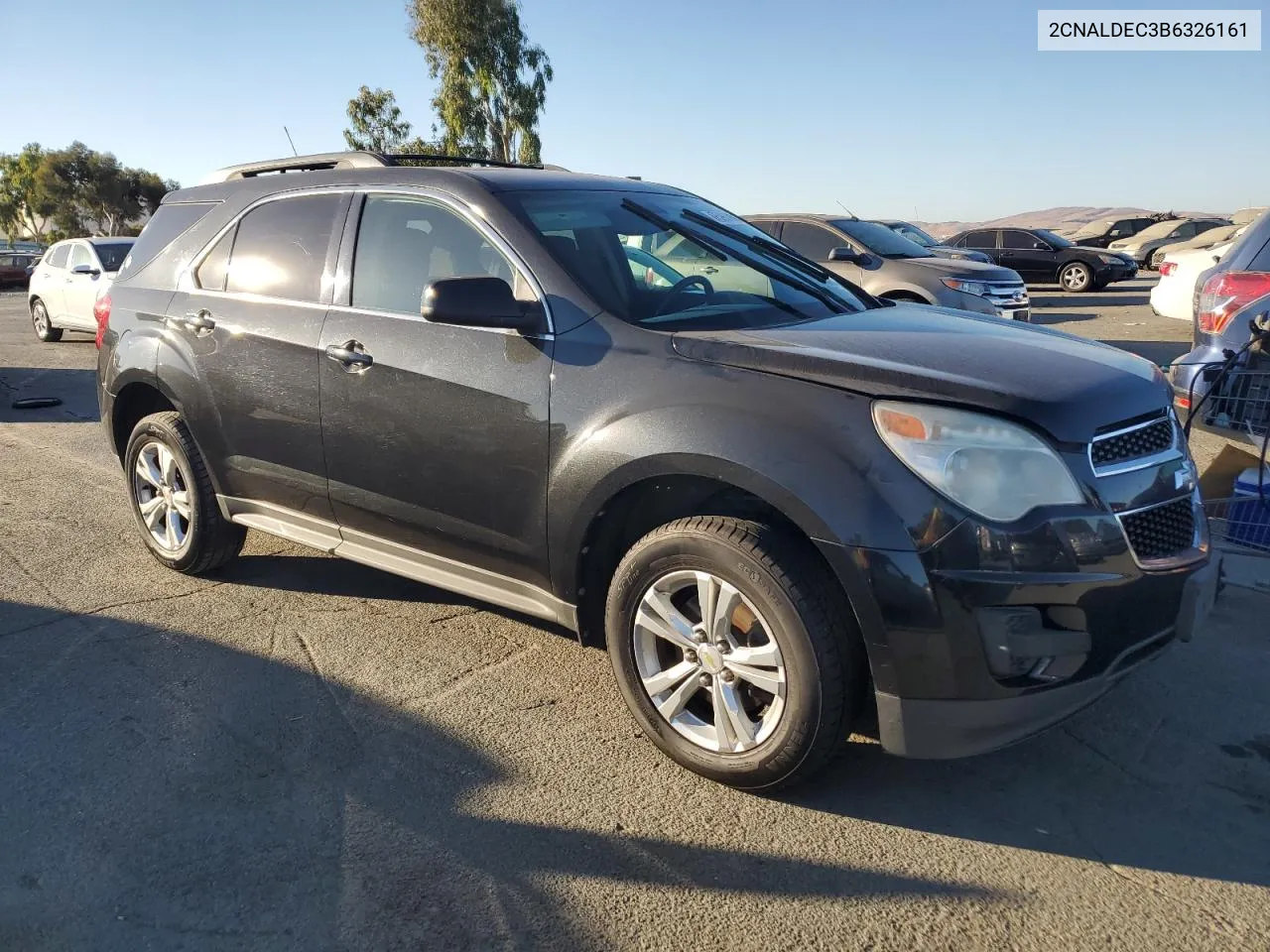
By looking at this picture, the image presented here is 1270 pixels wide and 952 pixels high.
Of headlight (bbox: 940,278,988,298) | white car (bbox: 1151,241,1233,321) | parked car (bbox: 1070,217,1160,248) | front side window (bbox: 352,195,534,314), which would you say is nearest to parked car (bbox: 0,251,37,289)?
headlight (bbox: 940,278,988,298)

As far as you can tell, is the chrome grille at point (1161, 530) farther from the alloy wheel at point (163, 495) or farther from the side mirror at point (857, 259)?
the side mirror at point (857, 259)

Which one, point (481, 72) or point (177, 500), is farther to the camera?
point (481, 72)

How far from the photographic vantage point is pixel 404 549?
3.83 metres

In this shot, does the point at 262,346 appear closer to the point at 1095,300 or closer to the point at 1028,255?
the point at 1095,300

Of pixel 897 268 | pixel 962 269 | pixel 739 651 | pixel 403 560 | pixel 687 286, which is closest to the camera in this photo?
pixel 739 651

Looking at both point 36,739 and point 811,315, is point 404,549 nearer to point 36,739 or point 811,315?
point 36,739

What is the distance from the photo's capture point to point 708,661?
2.99m

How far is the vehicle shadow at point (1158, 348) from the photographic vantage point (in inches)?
484

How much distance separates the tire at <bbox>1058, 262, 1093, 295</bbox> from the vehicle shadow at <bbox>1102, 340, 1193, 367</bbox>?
11257mm

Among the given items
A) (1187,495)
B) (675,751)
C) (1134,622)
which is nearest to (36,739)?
(675,751)

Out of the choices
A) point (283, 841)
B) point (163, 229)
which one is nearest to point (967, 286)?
point (163, 229)

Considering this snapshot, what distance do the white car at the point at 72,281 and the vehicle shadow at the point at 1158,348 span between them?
13293mm

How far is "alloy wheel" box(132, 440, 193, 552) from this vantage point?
15.5 feet

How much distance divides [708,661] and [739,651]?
122mm
